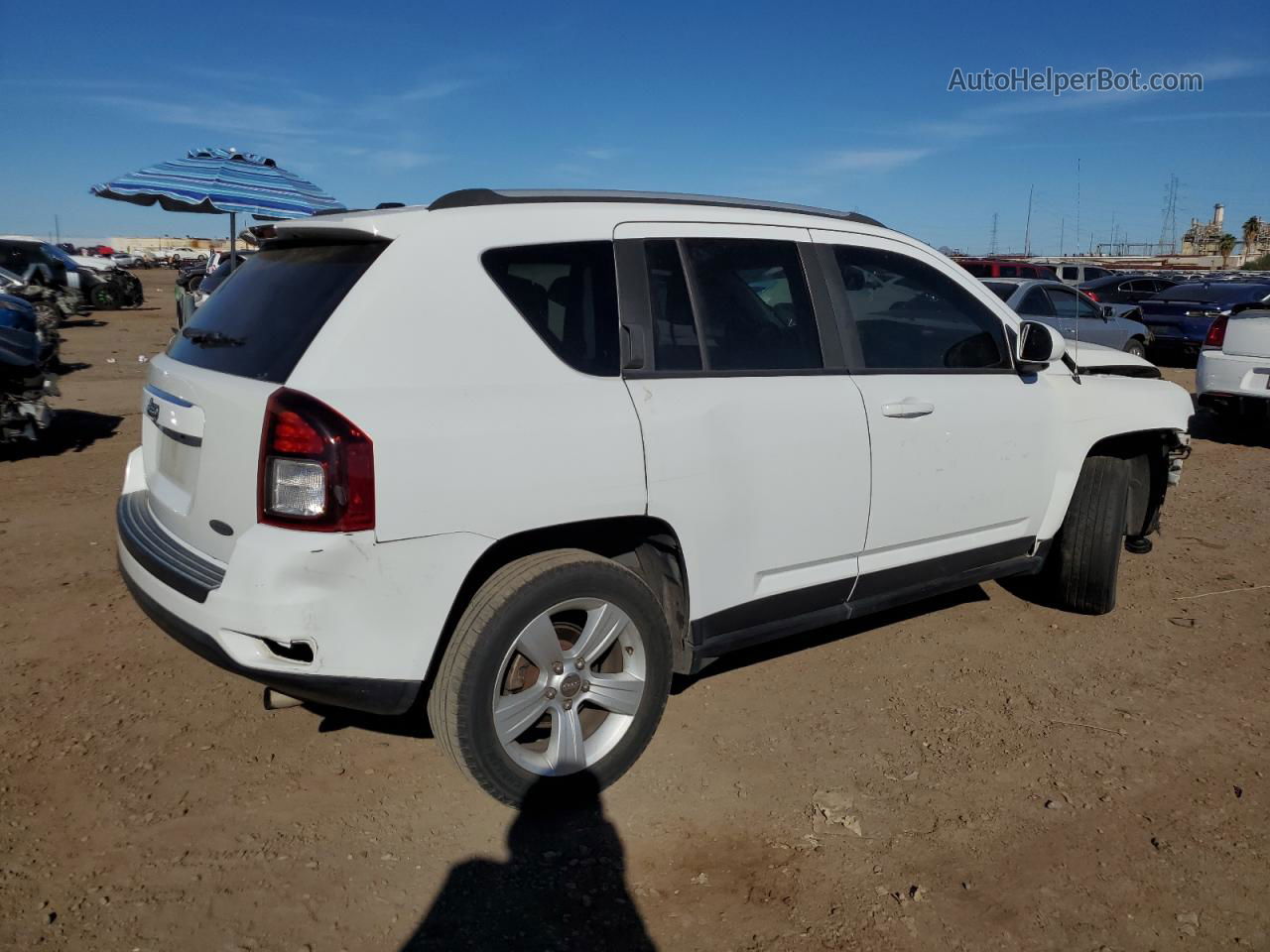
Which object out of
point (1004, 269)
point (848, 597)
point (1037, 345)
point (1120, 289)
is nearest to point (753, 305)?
point (848, 597)

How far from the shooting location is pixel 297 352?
2797 millimetres

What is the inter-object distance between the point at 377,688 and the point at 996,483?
2.69m

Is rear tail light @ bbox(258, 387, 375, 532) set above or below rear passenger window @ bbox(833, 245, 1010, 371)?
below

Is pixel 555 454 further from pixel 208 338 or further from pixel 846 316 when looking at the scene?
pixel 846 316

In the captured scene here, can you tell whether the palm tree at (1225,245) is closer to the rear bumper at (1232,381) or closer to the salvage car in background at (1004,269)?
the salvage car in background at (1004,269)

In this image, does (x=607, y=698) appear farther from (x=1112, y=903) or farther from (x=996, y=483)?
(x=996, y=483)

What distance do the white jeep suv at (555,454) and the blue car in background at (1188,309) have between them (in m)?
14.6

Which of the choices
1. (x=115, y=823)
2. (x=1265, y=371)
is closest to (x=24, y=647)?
(x=115, y=823)

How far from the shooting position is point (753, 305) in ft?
11.8

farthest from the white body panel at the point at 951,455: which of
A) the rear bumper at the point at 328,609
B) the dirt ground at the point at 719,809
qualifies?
the rear bumper at the point at 328,609

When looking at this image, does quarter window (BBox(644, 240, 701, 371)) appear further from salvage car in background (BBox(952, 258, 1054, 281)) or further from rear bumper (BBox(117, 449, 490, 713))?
salvage car in background (BBox(952, 258, 1054, 281))

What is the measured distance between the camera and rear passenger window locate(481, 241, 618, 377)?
120 inches

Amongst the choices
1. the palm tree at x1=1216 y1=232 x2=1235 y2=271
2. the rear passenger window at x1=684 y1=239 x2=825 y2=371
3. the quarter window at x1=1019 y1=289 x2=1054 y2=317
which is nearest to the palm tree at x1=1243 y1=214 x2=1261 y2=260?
the palm tree at x1=1216 y1=232 x2=1235 y2=271

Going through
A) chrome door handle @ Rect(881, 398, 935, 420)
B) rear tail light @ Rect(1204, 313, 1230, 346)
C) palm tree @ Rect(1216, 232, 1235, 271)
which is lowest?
chrome door handle @ Rect(881, 398, 935, 420)
